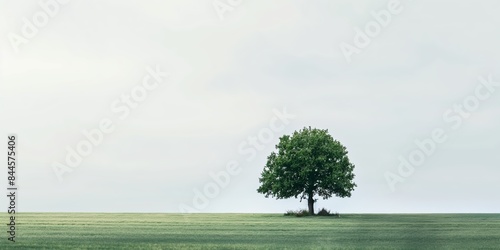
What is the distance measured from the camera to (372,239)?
1863 inches

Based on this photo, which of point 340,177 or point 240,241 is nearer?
point 240,241

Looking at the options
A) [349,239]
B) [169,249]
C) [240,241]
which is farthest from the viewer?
[349,239]

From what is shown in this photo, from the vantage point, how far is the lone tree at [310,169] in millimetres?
110062

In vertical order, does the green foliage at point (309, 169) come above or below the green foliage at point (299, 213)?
above

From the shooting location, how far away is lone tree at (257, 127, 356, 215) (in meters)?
110

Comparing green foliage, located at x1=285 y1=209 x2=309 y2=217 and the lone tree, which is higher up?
the lone tree

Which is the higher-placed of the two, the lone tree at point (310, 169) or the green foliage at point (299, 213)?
the lone tree at point (310, 169)

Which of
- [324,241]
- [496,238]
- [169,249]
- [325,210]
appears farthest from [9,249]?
[325,210]

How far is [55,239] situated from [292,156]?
6894 cm

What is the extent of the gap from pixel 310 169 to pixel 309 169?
0.35 m

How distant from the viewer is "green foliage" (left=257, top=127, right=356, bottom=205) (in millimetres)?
110062

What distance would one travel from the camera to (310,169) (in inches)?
4309

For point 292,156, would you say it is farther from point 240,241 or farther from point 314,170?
point 240,241

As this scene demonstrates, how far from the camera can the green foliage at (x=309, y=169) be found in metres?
110
